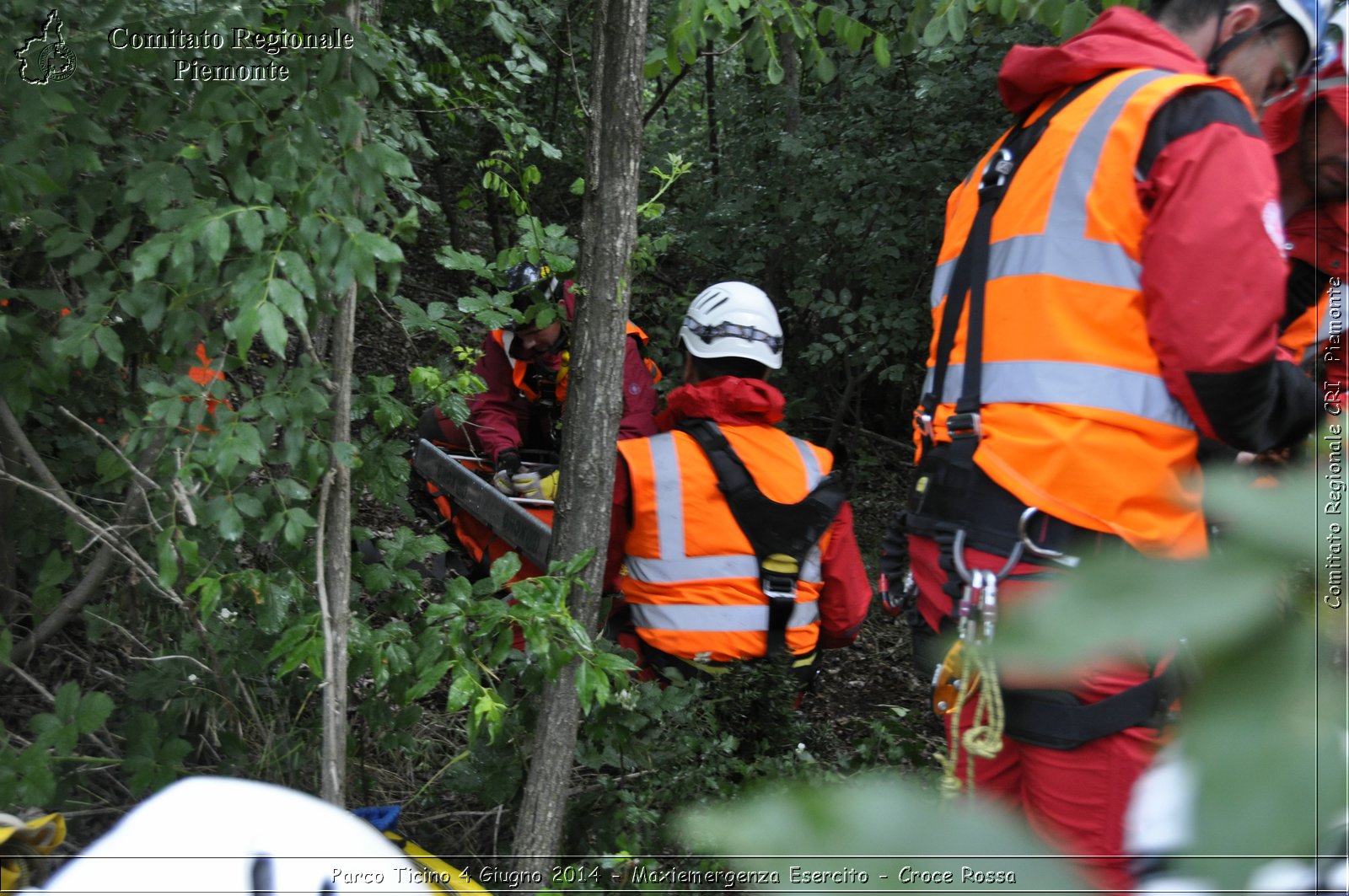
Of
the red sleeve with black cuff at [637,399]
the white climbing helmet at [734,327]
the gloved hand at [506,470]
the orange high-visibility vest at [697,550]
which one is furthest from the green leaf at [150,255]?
the red sleeve with black cuff at [637,399]

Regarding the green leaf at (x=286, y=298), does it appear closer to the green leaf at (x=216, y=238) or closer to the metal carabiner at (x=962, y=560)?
the green leaf at (x=216, y=238)

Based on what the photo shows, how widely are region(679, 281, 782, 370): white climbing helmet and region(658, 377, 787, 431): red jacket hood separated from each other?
187 millimetres

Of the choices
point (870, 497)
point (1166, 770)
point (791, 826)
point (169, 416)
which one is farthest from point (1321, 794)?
point (870, 497)

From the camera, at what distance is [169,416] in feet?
6.74

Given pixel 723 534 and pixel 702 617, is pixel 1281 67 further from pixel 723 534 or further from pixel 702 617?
pixel 702 617

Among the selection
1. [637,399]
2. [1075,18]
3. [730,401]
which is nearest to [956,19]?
[1075,18]

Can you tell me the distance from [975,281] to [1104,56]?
1.53 feet

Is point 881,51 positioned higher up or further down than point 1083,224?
higher up

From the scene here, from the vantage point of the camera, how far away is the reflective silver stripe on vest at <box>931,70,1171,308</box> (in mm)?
1819

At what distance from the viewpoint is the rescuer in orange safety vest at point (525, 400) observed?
448cm

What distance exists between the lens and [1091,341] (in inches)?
72.4

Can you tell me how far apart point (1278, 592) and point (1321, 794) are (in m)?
0.09

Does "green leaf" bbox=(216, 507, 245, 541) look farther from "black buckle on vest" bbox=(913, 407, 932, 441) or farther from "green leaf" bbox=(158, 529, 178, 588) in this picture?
"black buckle on vest" bbox=(913, 407, 932, 441)

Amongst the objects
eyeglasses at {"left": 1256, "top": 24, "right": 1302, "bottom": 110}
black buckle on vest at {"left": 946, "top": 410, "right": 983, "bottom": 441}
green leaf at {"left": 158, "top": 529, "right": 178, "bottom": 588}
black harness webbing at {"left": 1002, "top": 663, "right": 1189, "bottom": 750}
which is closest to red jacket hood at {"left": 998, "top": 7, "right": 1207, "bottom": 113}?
eyeglasses at {"left": 1256, "top": 24, "right": 1302, "bottom": 110}
